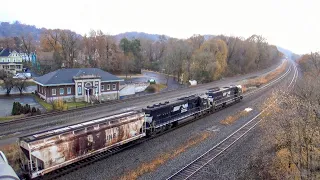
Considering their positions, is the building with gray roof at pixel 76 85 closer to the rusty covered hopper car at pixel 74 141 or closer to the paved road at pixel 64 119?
the paved road at pixel 64 119

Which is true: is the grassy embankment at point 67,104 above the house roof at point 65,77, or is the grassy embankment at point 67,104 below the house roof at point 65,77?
below

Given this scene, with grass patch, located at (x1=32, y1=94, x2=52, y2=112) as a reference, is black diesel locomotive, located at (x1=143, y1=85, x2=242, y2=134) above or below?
above

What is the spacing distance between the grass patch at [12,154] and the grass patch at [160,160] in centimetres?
756

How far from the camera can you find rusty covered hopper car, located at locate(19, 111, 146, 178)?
1459cm

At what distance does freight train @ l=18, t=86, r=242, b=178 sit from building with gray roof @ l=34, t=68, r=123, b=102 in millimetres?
19576

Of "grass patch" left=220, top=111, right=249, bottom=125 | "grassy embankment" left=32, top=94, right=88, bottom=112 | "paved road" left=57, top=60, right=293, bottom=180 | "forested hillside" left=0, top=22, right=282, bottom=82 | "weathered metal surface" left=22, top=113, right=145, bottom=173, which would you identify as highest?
"forested hillside" left=0, top=22, right=282, bottom=82

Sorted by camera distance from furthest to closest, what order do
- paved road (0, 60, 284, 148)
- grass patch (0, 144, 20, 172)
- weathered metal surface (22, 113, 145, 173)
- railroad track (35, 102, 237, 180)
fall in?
paved road (0, 60, 284, 148)
grass patch (0, 144, 20, 172)
railroad track (35, 102, 237, 180)
weathered metal surface (22, 113, 145, 173)

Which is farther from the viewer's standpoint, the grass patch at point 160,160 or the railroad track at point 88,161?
the grass patch at point 160,160

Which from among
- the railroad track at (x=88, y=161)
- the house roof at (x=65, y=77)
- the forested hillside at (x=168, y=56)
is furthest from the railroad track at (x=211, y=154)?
the forested hillside at (x=168, y=56)

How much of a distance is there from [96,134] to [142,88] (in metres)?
35.8

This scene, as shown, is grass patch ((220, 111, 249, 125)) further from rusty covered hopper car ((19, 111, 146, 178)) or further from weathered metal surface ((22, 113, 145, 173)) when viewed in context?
rusty covered hopper car ((19, 111, 146, 178))

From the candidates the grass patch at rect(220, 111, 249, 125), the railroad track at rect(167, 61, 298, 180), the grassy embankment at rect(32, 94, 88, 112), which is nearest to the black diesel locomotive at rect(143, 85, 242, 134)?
the grass patch at rect(220, 111, 249, 125)

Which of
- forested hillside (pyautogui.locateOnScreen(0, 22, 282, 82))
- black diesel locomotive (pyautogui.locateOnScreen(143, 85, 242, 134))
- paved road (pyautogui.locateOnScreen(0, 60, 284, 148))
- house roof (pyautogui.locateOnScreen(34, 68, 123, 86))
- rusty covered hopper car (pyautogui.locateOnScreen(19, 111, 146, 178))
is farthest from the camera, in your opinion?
forested hillside (pyautogui.locateOnScreen(0, 22, 282, 82))

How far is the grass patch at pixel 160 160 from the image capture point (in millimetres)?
16123
